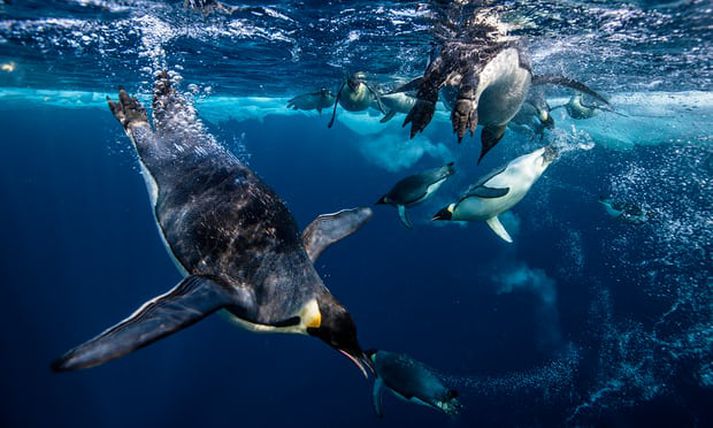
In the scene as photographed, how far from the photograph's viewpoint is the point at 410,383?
525cm

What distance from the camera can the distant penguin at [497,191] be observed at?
14.2ft

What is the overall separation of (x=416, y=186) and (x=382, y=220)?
18.4m

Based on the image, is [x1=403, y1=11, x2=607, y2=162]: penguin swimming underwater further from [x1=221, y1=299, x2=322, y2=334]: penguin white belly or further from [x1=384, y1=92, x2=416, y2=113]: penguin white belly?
[x1=384, y1=92, x2=416, y2=113]: penguin white belly

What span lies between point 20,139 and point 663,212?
63.9m

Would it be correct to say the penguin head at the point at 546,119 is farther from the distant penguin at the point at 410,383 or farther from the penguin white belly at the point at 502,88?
the distant penguin at the point at 410,383

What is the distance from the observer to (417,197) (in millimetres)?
4934

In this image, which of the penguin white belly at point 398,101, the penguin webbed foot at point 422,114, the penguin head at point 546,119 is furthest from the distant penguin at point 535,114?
the penguin webbed foot at point 422,114

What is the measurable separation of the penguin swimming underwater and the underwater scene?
3 cm

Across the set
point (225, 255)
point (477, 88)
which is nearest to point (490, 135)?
point (477, 88)

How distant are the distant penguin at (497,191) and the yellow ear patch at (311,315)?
2273 millimetres

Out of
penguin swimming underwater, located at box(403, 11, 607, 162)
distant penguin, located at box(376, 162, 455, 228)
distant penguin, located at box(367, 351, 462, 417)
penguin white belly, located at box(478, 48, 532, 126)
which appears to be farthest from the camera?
distant penguin, located at box(367, 351, 462, 417)

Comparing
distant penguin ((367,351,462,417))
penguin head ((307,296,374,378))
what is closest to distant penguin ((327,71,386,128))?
distant penguin ((367,351,462,417))

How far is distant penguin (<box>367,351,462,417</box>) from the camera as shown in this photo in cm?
522

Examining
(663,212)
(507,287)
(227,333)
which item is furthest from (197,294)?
(663,212)
